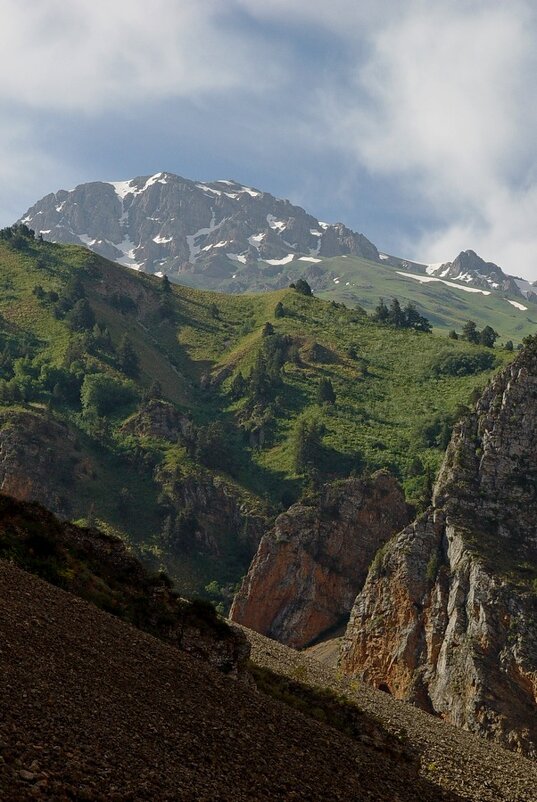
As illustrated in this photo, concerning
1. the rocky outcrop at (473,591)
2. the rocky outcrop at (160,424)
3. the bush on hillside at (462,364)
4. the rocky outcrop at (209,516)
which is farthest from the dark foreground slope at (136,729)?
the bush on hillside at (462,364)

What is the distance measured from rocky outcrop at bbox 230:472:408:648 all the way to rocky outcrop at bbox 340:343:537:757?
Answer: 8.63 meters

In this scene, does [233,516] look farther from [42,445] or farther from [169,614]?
[169,614]

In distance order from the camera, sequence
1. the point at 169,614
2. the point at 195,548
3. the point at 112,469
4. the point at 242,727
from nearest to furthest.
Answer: the point at 242,727 < the point at 169,614 < the point at 195,548 < the point at 112,469

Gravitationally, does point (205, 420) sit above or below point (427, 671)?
above

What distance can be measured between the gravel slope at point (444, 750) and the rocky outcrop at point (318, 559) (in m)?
26.5

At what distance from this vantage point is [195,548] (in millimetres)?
83500

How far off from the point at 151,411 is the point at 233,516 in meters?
19.9

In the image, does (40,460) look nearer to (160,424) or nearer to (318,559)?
(160,424)

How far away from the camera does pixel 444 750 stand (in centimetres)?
3297

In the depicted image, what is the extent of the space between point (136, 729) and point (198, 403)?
100 m

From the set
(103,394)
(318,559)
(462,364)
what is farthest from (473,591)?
(462,364)

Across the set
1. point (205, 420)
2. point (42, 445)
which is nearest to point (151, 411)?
point (205, 420)

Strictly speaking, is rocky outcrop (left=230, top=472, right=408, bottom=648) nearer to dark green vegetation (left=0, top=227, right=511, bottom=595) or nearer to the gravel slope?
dark green vegetation (left=0, top=227, right=511, bottom=595)

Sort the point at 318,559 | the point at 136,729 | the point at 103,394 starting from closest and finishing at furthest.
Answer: the point at 136,729, the point at 318,559, the point at 103,394
